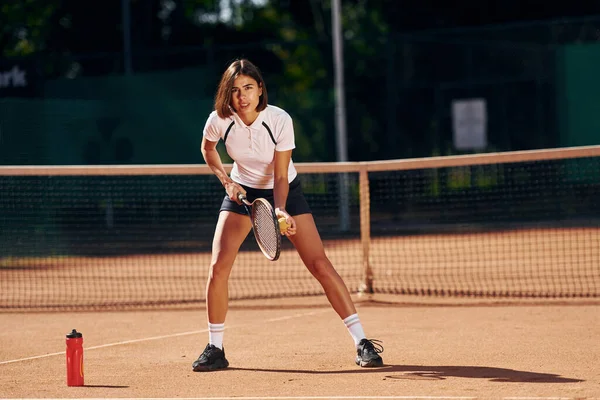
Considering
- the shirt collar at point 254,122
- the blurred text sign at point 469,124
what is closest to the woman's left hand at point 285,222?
the shirt collar at point 254,122

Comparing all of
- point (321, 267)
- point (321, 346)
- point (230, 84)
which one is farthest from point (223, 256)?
point (321, 346)

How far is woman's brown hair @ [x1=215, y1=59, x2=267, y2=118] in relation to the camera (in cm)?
627

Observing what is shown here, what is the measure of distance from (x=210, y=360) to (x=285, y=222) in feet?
3.32

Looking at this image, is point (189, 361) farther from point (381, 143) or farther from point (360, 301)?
point (381, 143)

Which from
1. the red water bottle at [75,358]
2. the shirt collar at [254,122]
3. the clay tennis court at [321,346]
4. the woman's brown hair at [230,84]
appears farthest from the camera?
the shirt collar at [254,122]

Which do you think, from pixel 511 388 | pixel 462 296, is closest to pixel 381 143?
pixel 462 296

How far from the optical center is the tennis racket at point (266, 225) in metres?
6.15

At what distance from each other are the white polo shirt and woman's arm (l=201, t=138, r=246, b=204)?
11cm

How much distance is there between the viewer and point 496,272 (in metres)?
12.2

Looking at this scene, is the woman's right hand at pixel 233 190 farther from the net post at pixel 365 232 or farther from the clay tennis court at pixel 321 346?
the net post at pixel 365 232

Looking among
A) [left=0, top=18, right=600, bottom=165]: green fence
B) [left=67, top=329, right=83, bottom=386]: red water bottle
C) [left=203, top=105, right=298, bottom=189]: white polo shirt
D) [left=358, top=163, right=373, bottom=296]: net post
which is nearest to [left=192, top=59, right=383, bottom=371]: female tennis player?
[left=203, top=105, right=298, bottom=189]: white polo shirt

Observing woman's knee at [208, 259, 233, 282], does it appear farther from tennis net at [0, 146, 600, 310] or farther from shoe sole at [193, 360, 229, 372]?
tennis net at [0, 146, 600, 310]

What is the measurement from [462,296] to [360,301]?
3.29 feet

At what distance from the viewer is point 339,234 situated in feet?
52.2
